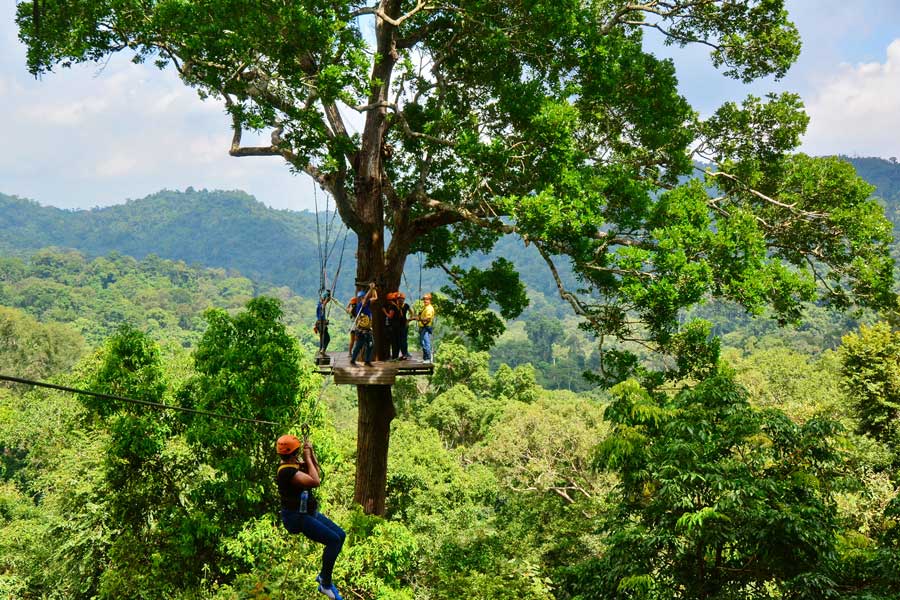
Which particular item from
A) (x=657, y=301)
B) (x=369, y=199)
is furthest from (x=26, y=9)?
(x=657, y=301)

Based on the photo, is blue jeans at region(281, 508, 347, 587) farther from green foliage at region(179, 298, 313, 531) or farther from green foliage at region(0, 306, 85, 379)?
green foliage at region(0, 306, 85, 379)

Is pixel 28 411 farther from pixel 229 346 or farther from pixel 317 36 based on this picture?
pixel 317 36

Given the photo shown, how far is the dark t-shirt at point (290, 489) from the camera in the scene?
4.83m

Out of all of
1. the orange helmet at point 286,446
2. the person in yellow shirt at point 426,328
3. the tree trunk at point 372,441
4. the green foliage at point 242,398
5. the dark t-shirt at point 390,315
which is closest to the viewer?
the orange helmet at point 286,446

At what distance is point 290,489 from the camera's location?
4.88 metres

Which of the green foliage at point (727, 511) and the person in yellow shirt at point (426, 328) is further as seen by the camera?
the person in yellow shirt at point (426, 328)

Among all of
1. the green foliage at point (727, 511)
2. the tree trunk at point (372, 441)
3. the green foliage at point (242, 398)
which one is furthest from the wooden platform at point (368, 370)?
the green foliage at point (727, 511)

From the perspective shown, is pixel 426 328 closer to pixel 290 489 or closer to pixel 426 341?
pixel 426 341

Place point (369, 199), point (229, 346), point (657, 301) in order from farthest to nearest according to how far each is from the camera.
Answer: point (229, 346) < point (369, 199) < point (657, 301)

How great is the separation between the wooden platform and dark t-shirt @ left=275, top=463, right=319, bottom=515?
108 inches

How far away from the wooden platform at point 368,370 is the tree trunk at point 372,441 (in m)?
0.84

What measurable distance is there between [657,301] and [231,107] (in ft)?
18.0

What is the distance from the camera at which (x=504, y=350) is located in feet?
420

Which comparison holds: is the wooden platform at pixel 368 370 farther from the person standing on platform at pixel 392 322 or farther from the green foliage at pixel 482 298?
the green foliage at pixel 482 298
